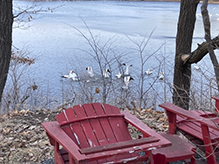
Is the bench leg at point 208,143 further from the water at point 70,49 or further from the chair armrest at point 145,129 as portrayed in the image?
the water at point 70,49

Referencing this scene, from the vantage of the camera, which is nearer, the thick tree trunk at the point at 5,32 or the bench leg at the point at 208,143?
the bench leg at the point at 208,143

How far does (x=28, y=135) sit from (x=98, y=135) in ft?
4.96

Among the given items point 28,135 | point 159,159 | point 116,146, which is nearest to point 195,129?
point 159,159

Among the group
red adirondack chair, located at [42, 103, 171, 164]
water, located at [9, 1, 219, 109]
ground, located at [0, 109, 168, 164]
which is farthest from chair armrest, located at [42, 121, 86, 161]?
water, located at [9, 1, 219, 109]

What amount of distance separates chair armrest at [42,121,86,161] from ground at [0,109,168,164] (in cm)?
86

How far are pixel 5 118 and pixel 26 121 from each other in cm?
39

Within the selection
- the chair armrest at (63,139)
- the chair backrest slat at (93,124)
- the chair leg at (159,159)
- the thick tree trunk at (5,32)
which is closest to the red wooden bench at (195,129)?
the chair leg at (159,159)

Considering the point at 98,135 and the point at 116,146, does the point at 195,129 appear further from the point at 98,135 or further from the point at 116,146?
the point at 116,146

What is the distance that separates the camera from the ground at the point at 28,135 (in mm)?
3109

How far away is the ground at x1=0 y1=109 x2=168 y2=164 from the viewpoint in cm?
311

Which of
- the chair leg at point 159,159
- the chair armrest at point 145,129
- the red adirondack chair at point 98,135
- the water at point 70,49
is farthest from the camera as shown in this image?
the water at point 70,49

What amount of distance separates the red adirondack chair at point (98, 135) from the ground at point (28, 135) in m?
0.82

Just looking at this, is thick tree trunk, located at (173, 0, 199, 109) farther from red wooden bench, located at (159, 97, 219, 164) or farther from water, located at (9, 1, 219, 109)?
red wooden bench, located at (159, 97, 219, 164)

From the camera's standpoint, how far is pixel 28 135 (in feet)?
12.0
